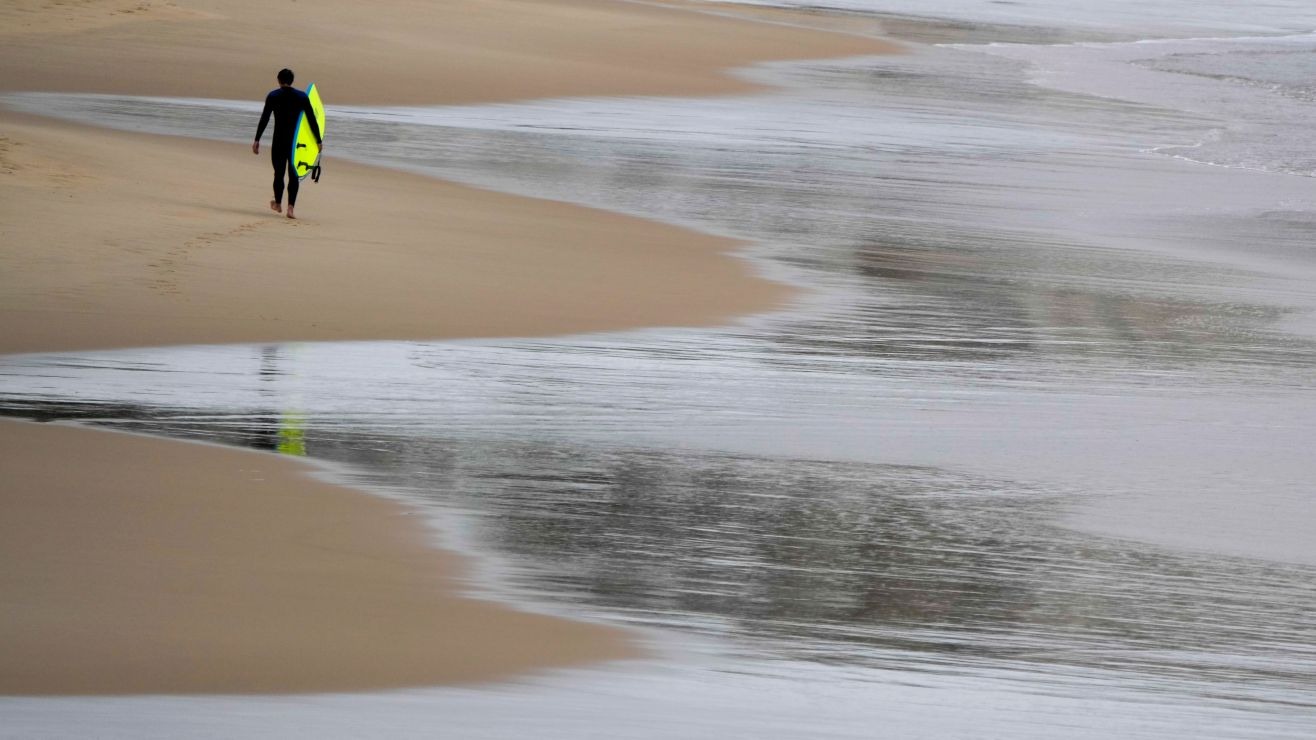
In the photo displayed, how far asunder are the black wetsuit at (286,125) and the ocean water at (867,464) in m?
1.76

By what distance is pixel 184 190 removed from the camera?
15.4m

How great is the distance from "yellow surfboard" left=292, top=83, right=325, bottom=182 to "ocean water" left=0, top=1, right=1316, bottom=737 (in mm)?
1700

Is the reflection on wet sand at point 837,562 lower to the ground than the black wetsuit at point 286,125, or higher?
lower

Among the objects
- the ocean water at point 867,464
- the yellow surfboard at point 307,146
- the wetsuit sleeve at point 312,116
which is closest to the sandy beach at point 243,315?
the ocean water at point 867,464

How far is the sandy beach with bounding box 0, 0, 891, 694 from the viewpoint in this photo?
249 inches

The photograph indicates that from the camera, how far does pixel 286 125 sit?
48.4 ft

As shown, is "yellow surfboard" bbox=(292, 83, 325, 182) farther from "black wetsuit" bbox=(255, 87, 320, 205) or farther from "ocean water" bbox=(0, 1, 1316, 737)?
"ocean water" bbox=(0, 1, 1316, 737)

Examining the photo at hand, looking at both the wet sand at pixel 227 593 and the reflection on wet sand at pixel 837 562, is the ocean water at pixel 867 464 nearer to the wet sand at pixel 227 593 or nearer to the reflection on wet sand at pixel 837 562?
the reflection on wet sand at pixel 837 562

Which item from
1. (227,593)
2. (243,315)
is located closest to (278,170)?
(243,315)

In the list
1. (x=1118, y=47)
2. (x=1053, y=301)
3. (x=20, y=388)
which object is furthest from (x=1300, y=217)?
(x=1118, y=47)

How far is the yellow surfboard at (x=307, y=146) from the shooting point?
1477 cm

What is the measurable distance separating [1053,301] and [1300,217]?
628 centimetres

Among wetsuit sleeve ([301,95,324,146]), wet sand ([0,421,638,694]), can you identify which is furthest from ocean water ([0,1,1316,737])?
wetsuit sleeve ([301,95,324,146])

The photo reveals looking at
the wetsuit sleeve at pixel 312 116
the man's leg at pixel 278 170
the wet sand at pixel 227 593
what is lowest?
the wet sand at pixel 227 593
